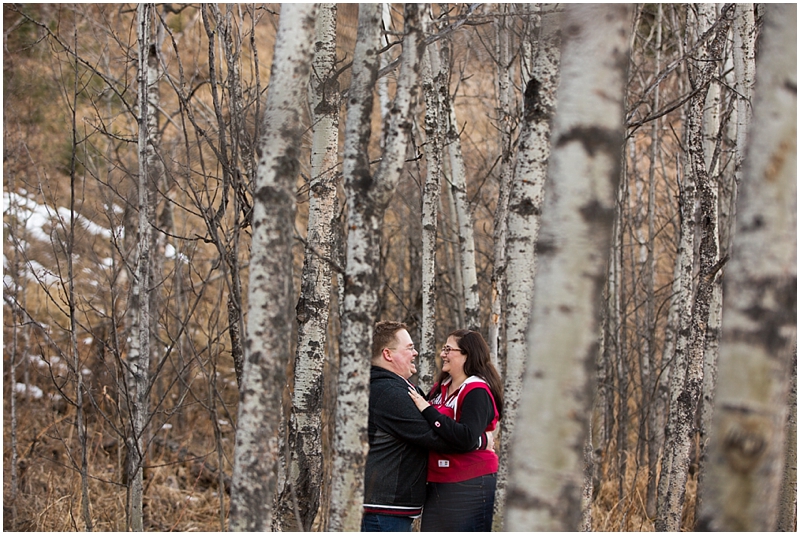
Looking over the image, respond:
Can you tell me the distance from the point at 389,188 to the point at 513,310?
1.06m

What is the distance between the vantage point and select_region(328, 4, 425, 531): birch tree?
7.32ft

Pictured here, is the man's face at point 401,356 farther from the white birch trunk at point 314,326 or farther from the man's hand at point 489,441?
the man's hand at point 489,441

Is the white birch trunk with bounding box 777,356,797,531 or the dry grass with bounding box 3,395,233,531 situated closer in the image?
the white birch trunk with bounding box 777,356,797,531

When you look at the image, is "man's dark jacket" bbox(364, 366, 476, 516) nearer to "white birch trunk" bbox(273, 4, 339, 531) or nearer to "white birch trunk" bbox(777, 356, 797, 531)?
"white birch trunk" bbox(273, 4, 339, 531)

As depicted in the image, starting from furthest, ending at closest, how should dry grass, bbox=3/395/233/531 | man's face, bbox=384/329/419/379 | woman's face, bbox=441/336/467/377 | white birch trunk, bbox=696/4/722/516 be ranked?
dry grass, bbox=3/395/233/531, white birch trunk, bbox=696/4/722/516, woman's face, bbox=441/336/467/377, man's face, bbox=384/329/419/379

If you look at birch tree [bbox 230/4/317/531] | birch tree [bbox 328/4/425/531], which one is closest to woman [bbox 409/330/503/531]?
birch tree [bbox 328/4/425/531]

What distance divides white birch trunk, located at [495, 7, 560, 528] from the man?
355 mm

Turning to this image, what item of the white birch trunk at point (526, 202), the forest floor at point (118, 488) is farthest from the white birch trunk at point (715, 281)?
the white birch trunk at point (526, 202)

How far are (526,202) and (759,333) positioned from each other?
4.07 ft

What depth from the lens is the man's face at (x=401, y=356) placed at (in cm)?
341

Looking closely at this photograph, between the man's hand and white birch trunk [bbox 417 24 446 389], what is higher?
white birch trunk [bbox 417 24 446 389]

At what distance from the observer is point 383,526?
3.26 metres

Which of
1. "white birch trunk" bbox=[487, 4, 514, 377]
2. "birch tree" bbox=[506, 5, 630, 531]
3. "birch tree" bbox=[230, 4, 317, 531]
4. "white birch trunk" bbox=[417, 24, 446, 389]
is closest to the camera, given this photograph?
"birch tree" bbox=[506, 5, 630, 531]

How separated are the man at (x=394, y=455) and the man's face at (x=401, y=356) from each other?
2.5 inches
